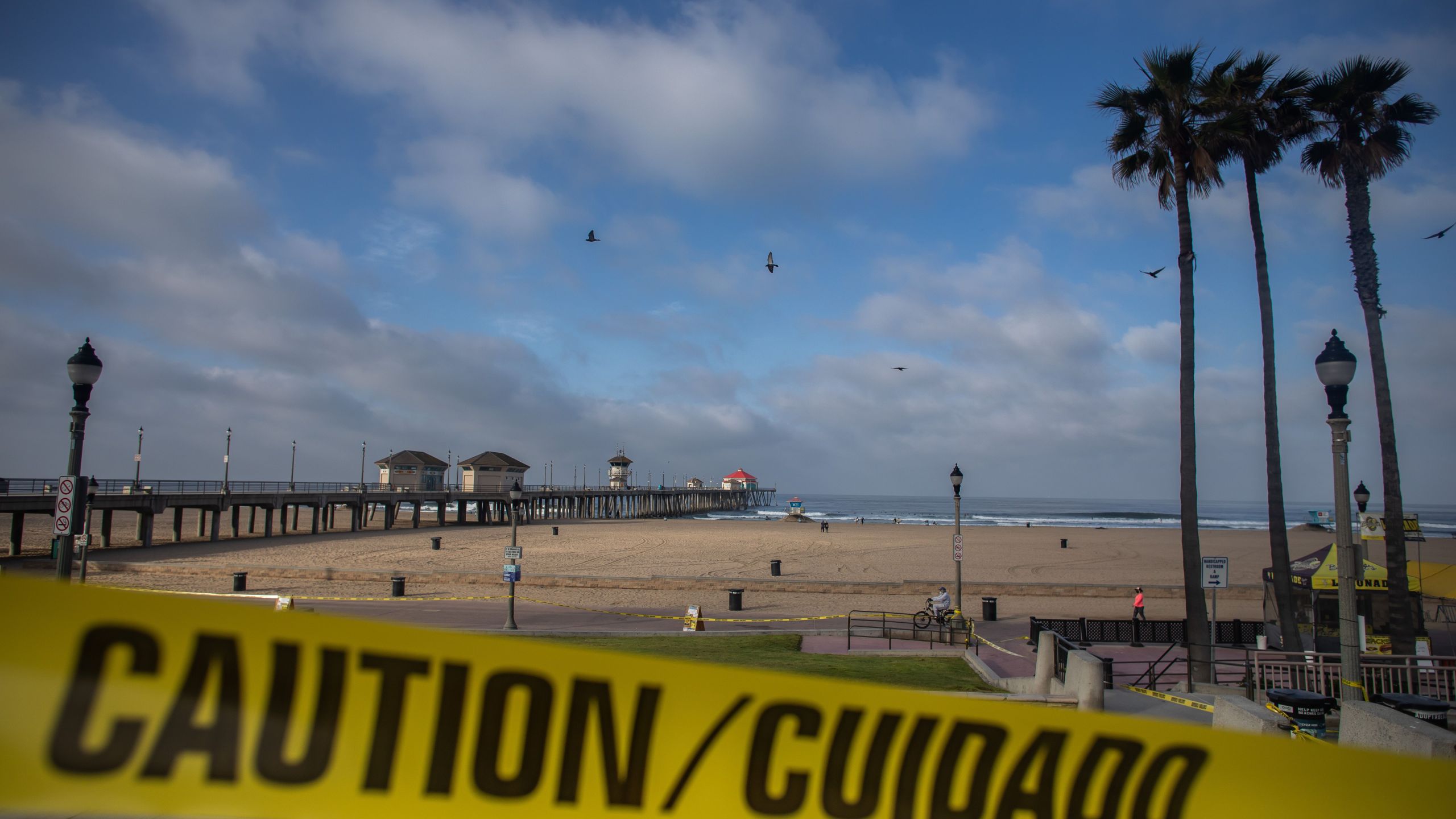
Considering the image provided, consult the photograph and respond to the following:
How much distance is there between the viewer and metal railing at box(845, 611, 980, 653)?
19.1 m

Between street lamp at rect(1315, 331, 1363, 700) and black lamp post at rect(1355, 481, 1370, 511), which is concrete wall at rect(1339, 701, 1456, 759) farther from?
black lamp post at rect(1355, 481, 1370, 511)

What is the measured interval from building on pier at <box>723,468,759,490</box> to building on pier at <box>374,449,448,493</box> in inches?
4098

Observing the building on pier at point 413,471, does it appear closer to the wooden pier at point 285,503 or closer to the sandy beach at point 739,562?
the wooden pier at point 285,503

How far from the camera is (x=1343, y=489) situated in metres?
8.09

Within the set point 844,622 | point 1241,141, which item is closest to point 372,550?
point 844,622

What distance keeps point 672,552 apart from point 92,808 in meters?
45.2

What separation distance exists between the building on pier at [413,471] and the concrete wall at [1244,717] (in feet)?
263

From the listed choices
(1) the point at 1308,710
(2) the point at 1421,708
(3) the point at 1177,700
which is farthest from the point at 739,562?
(2) the point at 1421,708

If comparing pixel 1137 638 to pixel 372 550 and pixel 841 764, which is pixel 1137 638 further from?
pixel 372 550

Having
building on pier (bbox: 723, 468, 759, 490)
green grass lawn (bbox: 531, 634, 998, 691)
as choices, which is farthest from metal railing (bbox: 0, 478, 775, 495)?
building on pier (bbox: 723, 468, 759, 490)

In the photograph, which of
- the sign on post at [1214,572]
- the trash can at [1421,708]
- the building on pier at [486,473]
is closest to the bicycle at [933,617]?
the sign on post at [1214,572]

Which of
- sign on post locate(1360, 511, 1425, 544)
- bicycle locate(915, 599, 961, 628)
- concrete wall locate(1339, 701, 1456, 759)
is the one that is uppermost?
sign on post locate(1360, 511, 1425, 544)

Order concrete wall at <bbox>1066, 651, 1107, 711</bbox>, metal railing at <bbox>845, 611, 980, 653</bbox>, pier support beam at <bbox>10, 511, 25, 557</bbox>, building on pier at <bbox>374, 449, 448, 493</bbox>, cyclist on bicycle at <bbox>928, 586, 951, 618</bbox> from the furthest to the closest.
→ building on pier at <bbox>374, 449, 448, 493</bbox> → pier support beam at <bbox>10, 511, 25, 557</bbox> → cyclist on bicycle at <bbox>928, 586, 951, 618</bbox> → metal railing at <bbox>845, 611, 980, 653</bbox> → concrete wall at <bbox>1066, 651, 1107, 711</bbox>

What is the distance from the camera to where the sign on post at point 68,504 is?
24.7 feet
